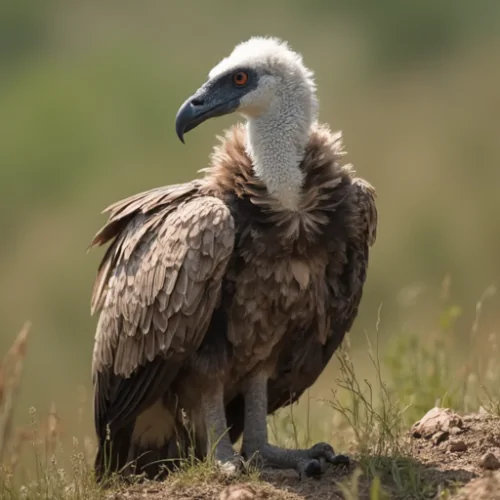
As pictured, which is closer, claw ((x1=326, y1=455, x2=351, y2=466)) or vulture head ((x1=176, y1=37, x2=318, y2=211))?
claw ((x1=326, y1=455, x2=351, y2=466))

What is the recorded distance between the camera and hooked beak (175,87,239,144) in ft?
25.0

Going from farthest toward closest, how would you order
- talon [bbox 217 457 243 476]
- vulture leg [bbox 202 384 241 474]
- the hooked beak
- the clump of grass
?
1. the hooked beak
2. vulture leg [bbox 202 384 241 474]
3. talon [bbox 217 457 243 476]
4. the clump of grass

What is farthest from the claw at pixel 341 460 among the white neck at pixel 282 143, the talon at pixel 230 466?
the white neck at pixel 282 143

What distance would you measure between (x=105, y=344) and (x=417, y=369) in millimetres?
1962

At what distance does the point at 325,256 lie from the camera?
25.0 ft

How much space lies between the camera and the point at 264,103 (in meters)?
7.66

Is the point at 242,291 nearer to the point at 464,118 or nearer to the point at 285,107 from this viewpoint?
the point at 285,107

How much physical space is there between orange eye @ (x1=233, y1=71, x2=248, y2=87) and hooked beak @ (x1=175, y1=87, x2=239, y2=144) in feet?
0.32

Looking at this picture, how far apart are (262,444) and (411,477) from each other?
134cm

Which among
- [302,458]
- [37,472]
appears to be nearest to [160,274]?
[302,458]

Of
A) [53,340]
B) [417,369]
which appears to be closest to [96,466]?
[417,369]

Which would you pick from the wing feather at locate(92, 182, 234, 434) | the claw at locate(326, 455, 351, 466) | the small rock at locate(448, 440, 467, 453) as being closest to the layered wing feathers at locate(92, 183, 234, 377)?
the wing feather at locate(92, 182, 234, 434)

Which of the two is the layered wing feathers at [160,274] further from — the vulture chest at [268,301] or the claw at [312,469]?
the claw at [312,469]

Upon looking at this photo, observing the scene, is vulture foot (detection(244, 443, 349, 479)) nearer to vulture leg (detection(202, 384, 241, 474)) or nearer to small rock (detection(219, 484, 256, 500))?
vulture leg (detection(202, 384, 241, 474))
